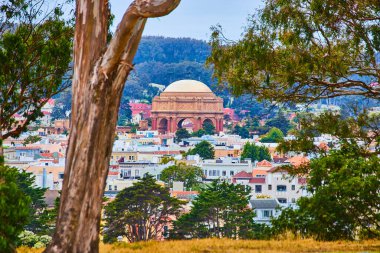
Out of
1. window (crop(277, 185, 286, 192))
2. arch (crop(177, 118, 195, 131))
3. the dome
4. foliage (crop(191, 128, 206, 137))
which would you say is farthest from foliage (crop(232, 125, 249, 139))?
window (crop(277, 185, 286, 192))

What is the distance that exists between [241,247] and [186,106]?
273 feet

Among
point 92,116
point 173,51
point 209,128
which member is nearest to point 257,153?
point 209,128

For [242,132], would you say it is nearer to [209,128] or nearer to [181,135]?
[209,128]

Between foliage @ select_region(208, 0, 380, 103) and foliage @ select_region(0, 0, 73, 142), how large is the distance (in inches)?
82.8

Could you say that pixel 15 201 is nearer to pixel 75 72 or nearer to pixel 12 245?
pixel 12 245

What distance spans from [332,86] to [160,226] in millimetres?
14842

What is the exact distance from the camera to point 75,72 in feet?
19.7

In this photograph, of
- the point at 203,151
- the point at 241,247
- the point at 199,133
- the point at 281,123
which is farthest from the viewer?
the point at 199,133

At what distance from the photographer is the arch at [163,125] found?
9338cm

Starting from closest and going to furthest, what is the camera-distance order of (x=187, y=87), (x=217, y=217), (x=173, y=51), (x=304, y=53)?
(x=304, y=53), (x=217, y=217), (x=187, y=87), (x=173, y=51)

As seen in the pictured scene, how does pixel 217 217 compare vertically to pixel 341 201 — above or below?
below

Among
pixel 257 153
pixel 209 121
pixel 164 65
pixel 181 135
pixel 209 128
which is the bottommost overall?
pixel 257 153

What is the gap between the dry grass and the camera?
7250mm

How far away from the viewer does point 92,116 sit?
584 centimetres
